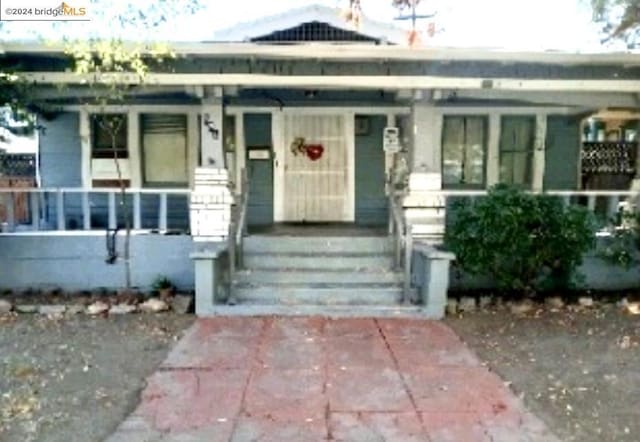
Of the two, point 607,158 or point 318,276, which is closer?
point 318,276

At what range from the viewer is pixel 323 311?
751 centimetres

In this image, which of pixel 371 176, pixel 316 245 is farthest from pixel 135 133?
pixel 371 176

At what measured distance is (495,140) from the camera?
10.4 meters

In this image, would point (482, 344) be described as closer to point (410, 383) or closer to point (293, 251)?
point (410, 383)

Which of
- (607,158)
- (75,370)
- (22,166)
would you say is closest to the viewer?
(75,370)

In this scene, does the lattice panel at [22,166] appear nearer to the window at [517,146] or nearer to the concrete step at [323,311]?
the concrete step at [323,311]

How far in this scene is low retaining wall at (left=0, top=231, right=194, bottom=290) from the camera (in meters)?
8.28

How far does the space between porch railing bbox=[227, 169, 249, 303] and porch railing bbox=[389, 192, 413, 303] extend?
6.88 ft

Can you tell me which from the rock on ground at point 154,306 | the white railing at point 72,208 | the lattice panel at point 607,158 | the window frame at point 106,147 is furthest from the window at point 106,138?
the lattice panel at point 607,158

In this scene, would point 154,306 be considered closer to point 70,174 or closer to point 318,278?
point 318,278

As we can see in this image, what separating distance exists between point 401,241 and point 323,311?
A: 1495 millimetres

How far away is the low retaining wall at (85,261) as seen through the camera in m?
8.28

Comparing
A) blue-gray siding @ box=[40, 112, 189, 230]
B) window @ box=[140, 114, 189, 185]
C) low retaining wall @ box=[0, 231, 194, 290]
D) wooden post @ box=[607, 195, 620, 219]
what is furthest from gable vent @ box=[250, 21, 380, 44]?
wooden post @ box=[607, 195, 620, 219]

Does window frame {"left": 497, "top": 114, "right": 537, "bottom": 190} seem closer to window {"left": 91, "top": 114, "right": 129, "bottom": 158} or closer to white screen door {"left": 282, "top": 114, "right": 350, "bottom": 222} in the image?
white screen door {"left": 282, "top": 114, "right": 350, "bottom": 222}
